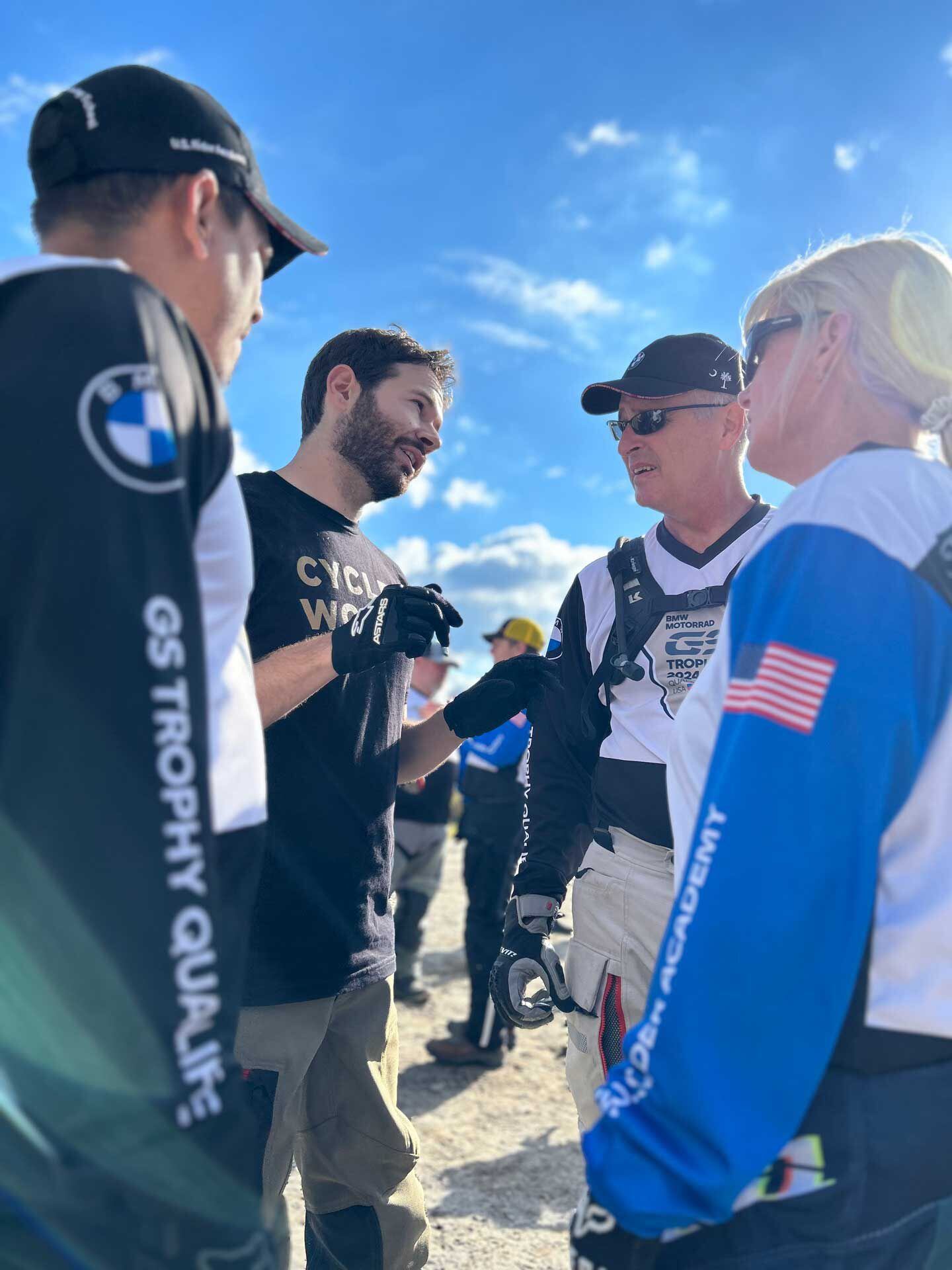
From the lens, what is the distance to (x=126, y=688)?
1080 mm

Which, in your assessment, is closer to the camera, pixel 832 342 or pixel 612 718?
pixel 832 342

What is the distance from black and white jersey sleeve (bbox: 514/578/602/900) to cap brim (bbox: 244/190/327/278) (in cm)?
178

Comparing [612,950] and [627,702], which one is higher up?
[627,702]

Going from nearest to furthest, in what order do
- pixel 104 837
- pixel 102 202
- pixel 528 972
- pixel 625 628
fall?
1. pixel 104 837
2. pixel 102 202
3. pixel 528 972
4. pixel 625 628

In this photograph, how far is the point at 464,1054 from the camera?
6160 millimetres

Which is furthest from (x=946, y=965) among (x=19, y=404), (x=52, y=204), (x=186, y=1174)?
(x=52, y=204)

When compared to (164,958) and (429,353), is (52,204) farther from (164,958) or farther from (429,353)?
(429,353)

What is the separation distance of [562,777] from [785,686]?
78.6 inches

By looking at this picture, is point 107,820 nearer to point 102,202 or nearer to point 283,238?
point 102,202

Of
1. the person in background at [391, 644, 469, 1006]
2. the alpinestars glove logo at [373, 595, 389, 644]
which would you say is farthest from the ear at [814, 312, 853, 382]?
the person in background at [391, 644, 469, 1006]

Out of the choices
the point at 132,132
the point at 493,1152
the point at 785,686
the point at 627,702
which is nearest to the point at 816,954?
the point at 785,686

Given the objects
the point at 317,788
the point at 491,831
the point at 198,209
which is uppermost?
the point at 198,209

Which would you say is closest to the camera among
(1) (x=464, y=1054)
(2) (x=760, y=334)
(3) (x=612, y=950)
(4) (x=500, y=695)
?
(2) (x=760, y=334)

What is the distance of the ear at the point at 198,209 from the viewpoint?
144cm
